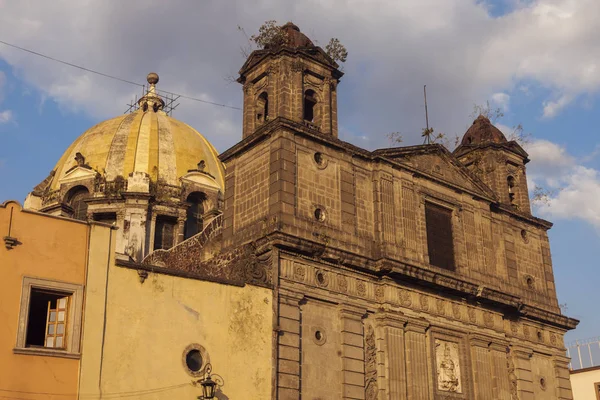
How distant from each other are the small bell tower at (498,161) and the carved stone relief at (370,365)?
10427 mm

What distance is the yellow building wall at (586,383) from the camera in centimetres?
3853

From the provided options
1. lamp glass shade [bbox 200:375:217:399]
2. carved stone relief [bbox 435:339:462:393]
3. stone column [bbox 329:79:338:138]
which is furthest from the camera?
stone column [bbox 329:79:338:138]

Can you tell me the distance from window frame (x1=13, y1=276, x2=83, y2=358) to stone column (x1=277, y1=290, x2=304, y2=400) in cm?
546

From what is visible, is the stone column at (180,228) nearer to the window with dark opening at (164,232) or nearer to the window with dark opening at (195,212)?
the window with dark opening at (164,232)

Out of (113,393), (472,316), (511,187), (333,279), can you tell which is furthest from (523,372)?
(113,393)

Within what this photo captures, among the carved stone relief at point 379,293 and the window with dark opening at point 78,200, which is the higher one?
the window with dark opening at point 78,200

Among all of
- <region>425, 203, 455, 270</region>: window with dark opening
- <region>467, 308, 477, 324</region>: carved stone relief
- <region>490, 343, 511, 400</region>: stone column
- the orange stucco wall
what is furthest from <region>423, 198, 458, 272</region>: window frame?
the orange stucco wall

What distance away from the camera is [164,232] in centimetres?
3850

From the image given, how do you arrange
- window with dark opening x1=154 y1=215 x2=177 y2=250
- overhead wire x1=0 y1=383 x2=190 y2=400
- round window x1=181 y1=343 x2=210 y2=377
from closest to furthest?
1. overhead wire x1=0 y1=383 x2=190 y2=400
2. round window x1=181 y1=343 x2=210 y2=377
3. window with dark opening x1=154 y1=215 x2=177 y2=250

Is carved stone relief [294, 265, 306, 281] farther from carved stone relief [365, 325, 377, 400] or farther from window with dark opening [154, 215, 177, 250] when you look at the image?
window with dark opening [154, 215, 177, 250]

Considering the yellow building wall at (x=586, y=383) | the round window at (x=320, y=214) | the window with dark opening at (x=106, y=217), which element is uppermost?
the window with dark opening at (x=106, y=217)

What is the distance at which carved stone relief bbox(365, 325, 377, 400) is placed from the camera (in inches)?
935

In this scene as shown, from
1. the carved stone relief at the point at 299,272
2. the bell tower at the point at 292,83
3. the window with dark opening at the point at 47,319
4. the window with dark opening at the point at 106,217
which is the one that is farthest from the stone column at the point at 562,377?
the window with dark opening at the point at 106,217

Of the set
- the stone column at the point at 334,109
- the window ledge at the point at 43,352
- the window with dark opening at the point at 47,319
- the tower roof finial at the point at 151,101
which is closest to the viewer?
the window ledge at the point at 43,352
